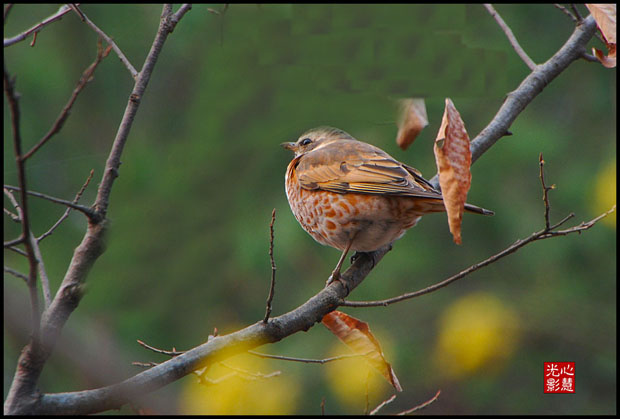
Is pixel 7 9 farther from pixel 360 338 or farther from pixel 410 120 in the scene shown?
pixel 410 120

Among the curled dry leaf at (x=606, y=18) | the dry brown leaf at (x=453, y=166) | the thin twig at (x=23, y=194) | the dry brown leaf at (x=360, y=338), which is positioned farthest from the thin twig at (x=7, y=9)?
the curled dry leaf at (x=606, y=18)

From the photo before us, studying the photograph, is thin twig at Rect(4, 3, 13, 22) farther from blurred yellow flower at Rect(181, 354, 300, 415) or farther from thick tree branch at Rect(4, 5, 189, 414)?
blurred yellow flower at Rect(181, 354, 300, 415)

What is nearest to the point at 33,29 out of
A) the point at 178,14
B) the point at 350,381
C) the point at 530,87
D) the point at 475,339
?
the point at 178,14

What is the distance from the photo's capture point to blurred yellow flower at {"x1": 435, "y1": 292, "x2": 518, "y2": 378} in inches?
250

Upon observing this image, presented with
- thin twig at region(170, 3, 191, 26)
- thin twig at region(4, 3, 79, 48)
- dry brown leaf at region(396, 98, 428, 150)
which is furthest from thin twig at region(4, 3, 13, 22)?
dry brown leaf at region(396, 98, 428, 150)

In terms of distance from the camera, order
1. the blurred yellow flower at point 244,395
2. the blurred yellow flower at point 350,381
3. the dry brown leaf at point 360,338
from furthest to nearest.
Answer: the blurred yellow flower at point 350,381
the blurred yellow flower at point 244,395
the dry brown leaf at point 360,338

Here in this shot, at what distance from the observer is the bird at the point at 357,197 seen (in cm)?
322

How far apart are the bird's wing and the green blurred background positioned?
0.98 meters

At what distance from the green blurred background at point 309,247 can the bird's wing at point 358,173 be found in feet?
3.22

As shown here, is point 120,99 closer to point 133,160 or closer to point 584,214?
point 133,160

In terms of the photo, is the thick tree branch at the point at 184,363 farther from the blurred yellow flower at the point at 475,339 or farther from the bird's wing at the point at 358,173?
the blurred yellow flower at the point at 475,339

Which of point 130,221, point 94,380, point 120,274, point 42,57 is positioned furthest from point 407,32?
point 42,57

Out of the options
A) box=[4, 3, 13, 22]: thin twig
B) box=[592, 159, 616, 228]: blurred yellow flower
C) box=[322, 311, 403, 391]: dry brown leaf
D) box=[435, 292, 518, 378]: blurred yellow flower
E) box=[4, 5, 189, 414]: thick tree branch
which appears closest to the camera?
box=[4, 3, 13, 22]: thin twig

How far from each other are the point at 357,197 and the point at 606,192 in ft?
11.5
